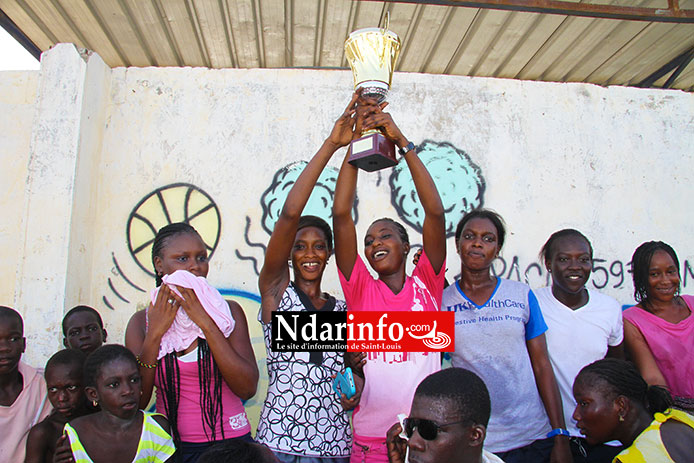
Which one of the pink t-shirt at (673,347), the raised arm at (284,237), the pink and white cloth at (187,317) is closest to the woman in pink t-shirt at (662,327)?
the pink t-shirt at (673,347)

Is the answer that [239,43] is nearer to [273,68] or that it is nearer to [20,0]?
[273,68]

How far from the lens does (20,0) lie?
142 inches

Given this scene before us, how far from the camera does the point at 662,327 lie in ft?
9.27

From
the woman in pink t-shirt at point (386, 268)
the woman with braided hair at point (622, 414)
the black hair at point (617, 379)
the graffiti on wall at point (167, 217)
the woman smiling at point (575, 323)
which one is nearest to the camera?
the woman with braided hair at point (622, 414)

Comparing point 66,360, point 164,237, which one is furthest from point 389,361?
point 66,360

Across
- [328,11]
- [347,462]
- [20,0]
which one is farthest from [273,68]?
[347,462]

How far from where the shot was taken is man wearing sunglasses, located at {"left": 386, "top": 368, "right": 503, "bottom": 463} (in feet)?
5.72

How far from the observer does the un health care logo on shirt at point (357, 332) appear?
2354 millimetres

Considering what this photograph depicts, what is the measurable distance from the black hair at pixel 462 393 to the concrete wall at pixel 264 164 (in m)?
2.37

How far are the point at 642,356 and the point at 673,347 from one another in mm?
163

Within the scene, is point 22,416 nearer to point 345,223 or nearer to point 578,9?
point 345,223

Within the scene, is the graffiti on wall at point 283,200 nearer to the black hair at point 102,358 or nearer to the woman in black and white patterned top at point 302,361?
the woman in black and white patterned top at point 302,361

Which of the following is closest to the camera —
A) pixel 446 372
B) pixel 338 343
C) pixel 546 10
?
pixel 446 372

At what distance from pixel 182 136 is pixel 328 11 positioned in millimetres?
1557
